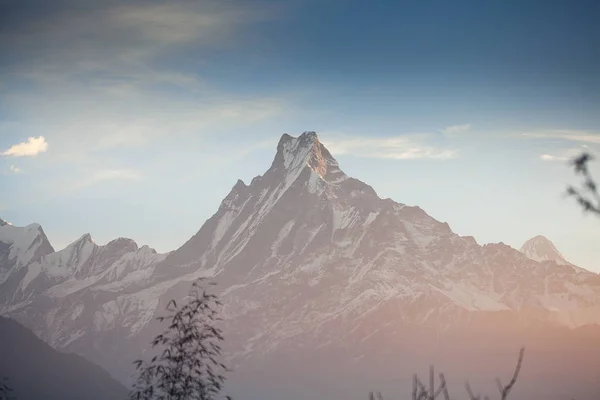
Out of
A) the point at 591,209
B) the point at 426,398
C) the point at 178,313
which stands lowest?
the point at 426,398

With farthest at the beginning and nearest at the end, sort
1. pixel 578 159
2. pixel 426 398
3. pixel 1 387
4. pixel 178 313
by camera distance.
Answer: pixel 1 387, pixel 178 313, pixel 426 398, pixel 578 159

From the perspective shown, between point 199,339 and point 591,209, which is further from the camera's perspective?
point 199,339

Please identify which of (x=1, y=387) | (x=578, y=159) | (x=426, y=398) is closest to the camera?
(x=578, y=159)

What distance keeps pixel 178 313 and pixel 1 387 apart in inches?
490

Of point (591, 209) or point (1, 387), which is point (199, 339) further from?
point (591, 209)

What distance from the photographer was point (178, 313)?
4412 cm

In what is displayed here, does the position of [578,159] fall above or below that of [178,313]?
below

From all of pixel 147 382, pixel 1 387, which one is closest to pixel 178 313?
pixel 147 382

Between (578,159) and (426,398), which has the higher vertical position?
(578,159)

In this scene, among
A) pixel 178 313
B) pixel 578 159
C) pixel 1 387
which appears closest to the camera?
pixel 578 159

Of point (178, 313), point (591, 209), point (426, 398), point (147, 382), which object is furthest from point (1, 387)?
point (591, 209)

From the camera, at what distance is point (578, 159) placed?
19.4m

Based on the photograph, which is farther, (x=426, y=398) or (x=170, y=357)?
(x=170, y=357)

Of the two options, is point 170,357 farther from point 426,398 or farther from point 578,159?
point 578,159
